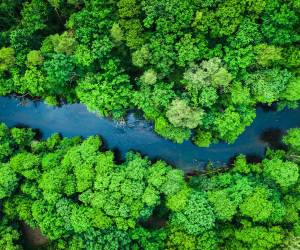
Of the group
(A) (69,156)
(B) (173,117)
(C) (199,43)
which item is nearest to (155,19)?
(C) (199,43)

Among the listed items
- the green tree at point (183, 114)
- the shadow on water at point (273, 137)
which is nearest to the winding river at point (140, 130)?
the shadow on water at point (273, 137)

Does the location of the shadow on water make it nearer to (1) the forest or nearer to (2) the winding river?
(2) the winding river

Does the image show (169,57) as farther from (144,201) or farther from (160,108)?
(144,201)

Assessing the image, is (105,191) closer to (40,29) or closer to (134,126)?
(134,126)

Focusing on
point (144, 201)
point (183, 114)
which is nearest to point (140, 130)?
point (183, 114)

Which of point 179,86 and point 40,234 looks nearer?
point 179,86
